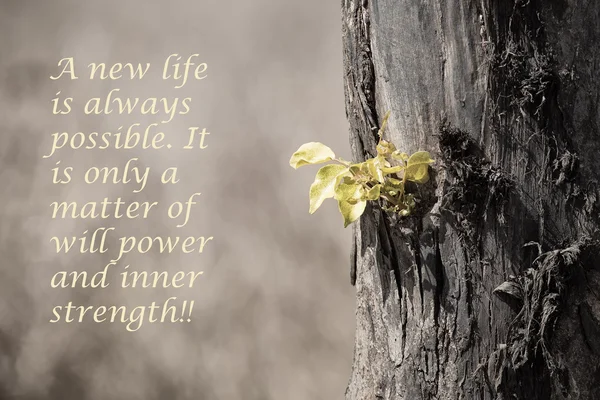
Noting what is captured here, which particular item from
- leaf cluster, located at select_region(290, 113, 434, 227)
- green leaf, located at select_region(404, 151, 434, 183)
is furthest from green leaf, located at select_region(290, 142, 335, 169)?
green leaf, located at select_region(404, 151, 434, 183)

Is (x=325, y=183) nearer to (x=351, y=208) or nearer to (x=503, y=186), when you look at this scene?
(x=351, y=208)

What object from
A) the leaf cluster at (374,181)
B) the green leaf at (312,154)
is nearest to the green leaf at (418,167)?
the leaf cluster at (374,181)

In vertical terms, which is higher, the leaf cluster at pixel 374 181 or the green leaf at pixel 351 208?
the leaf cluster at pixel 374 181

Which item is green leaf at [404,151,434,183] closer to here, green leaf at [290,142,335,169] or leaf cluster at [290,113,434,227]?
leaf cluster at [290,113,434,227]

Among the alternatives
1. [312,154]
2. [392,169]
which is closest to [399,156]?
[392,169]

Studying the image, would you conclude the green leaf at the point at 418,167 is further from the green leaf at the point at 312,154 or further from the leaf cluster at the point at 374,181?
the green leaf at the point at 312,154

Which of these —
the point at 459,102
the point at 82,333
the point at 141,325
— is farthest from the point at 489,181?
the point at 82,333
